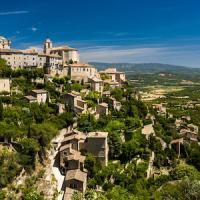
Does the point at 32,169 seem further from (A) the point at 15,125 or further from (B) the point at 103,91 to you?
(B) the point at 103,91

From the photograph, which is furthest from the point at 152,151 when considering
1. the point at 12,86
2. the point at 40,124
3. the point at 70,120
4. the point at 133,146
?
the point at 12,86

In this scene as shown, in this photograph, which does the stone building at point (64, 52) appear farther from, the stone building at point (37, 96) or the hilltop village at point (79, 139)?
the stone building at point (37, 96)

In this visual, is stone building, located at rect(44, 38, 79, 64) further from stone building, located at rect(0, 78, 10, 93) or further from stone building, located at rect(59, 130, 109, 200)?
stone building, located at rect(59, 130, 109, 200)

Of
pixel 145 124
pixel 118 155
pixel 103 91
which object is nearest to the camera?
pixel 118 155

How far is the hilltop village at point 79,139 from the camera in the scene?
43781 millimetres

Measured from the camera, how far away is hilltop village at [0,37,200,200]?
43781 millimetres

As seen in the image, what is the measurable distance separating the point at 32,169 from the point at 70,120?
10.9 m

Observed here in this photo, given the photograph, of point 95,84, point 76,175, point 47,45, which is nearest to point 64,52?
point 47,45

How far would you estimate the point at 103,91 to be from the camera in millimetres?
67375

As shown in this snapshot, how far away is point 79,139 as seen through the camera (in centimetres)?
4931

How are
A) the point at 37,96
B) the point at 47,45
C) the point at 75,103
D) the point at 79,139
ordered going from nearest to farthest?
the point at 79,139 < the point at 37,96 < the point at 75,103 < the point at 47,45

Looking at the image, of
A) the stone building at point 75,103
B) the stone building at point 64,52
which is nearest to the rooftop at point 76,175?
the stone building at point 75,103

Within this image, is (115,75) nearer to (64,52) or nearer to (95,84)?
(64,52)

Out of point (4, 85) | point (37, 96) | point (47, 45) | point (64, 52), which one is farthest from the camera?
point (47, 45)
